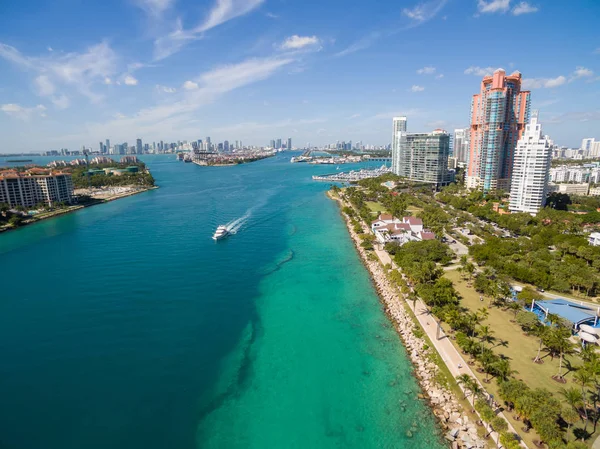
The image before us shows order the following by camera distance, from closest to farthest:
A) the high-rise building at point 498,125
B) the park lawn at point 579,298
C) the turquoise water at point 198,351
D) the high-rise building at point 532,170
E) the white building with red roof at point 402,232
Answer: the turquoise water at point 198,351, the park lawn at point 579,298, the white building with red roof at point 402,232, the high-rise building at point 532,170, the high-rise building at point 498,125

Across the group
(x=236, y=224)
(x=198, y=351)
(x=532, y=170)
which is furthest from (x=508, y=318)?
(x=236, y=224)

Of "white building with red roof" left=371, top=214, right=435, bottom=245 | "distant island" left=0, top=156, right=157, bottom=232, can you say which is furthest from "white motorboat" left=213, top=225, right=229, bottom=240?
"distant island" left=0, top=156, right=157, bottom=232

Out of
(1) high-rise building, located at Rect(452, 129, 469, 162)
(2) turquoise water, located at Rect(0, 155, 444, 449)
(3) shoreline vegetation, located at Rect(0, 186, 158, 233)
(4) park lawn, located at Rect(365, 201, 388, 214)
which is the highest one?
(1) high-rise building, located at Rect(452, 129, 469, 162)

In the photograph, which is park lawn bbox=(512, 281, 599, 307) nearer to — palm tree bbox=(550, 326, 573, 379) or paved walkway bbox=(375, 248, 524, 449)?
palm tree bbox=(550, 326, 573, 379)

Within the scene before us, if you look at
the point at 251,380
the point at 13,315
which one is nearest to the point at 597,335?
the point at 251,380

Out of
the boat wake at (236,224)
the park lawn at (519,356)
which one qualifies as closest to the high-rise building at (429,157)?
the boat wake at (236,224)

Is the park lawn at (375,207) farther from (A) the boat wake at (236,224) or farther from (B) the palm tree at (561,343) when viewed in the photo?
(B) the palm tree at (561,343)
